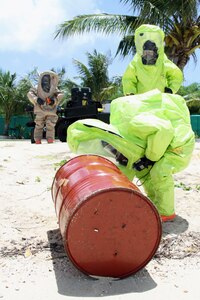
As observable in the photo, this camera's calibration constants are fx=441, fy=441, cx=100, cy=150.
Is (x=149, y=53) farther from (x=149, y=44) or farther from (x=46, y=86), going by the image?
(x=46, y=86)

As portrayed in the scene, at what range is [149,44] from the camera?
5.04m

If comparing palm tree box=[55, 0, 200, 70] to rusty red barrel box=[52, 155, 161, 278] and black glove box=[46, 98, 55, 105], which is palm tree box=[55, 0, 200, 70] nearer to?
black glove box=[46, 98, 55, 105]

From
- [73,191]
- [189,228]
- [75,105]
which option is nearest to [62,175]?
[73,191]

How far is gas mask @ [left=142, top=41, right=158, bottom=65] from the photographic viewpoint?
505 centimetres

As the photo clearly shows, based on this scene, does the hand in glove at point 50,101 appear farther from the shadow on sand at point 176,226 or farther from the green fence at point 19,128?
the green fence at point 19,128

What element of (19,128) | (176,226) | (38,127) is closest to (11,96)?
(19,128)

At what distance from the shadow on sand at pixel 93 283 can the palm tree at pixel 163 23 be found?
11907 mm

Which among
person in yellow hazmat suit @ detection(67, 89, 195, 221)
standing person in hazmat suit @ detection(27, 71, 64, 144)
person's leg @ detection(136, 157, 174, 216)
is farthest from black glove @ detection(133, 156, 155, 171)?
standing person in hazmat suit @ detection(27, 71, 64, 144)

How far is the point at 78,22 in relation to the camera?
15055 millimetres

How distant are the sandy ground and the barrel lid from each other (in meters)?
0.12

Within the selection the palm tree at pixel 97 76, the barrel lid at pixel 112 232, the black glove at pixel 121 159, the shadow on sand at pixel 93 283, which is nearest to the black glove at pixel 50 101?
the black glove at pixel 121 159

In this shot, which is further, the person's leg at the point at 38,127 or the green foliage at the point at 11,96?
the green foliage at the point at 11,96

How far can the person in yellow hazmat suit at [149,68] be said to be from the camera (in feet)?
16.6

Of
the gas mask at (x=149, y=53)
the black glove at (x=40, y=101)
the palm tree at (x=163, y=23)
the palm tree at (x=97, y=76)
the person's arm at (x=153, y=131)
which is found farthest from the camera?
the palm tree at (x=97, y=76)
